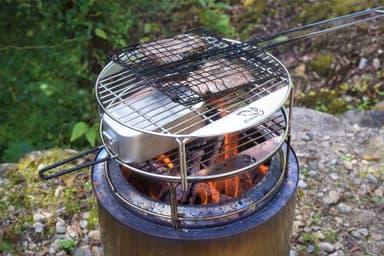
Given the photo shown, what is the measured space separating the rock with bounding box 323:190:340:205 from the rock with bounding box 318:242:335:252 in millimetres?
336

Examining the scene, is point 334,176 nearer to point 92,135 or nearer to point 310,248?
point 310,248

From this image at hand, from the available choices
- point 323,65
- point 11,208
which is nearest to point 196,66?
point 11,208

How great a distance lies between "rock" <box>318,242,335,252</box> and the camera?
9.01 feet

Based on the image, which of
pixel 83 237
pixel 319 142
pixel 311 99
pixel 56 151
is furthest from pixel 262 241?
pixel 311 99

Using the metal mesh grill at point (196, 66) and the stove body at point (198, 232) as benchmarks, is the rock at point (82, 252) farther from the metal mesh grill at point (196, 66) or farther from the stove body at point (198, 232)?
the metal mesh grill at point (196, 66)

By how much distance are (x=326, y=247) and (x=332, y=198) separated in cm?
40

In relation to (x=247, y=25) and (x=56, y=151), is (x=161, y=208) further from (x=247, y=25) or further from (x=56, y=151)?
(x=247, y=25)

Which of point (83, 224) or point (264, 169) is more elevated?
point (264, 169)

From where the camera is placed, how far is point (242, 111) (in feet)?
5.55

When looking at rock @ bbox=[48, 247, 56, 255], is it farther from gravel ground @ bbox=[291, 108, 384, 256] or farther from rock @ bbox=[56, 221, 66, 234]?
gravel ground @ bbox=[291, 108, 384, 256]

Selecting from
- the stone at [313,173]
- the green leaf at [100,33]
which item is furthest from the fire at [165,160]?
the green leaf at [100,33]

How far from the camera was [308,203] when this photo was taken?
120 inches

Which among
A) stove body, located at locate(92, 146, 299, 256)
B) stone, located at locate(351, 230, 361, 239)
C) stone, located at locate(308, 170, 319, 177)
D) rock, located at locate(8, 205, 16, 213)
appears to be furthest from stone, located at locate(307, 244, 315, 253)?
rock, located at locate(8, 205, 16, 213)

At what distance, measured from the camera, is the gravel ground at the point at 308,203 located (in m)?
2.80
